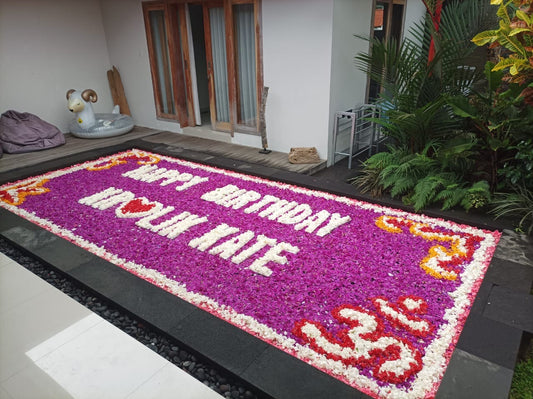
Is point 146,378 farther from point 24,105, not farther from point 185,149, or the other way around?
point 24,105

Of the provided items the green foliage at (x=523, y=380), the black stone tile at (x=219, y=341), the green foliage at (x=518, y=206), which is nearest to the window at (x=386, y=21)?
the green foliage at (x=518, y=206)

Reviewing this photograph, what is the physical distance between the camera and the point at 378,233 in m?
3.31

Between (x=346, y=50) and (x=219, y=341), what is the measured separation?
155 inches

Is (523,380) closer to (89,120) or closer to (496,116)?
(496,116)

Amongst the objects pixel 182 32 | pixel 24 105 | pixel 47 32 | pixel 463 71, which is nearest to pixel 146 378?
pixel 463 71

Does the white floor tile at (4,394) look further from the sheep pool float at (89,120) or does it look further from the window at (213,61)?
the sheep pool float at (89,120)

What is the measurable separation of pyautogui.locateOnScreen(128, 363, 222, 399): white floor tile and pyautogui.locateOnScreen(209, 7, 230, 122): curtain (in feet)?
15.1

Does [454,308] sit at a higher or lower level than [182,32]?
lower

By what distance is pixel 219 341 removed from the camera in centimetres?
213

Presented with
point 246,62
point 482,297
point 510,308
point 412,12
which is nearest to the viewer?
point 510,308

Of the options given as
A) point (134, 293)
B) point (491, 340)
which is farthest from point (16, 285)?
point (491, 340)

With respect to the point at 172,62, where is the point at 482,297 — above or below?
below

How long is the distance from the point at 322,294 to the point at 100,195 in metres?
2.87

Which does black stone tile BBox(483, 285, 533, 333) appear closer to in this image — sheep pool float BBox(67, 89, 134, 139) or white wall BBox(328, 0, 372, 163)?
white wall BBox(328, 0, 372, 163)
